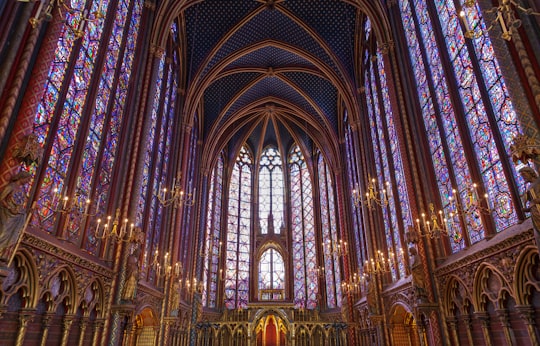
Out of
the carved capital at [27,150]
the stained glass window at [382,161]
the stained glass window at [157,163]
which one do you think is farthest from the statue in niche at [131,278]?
the stained glass window at [382,161]

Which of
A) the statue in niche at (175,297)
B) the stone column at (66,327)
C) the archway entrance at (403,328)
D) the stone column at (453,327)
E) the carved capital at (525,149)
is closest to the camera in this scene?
the carved capital at (525,149)

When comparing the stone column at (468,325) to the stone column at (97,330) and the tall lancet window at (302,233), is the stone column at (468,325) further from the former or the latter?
the tall lancet window at (302,233)

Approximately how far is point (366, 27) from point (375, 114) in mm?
5044

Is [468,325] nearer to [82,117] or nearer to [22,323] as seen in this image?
[22,323]

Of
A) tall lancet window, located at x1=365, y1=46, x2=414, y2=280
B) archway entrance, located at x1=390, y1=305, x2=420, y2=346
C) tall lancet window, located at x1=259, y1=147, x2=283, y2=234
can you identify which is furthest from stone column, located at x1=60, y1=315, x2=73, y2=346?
tall lancet window, located at x1=259, y1=147, x2=283, y2=234

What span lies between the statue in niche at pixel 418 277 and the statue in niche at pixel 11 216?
10.7m

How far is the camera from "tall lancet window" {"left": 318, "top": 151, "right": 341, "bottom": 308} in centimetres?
2541

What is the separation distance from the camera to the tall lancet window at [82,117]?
28.3 feet

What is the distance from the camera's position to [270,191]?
3238cm

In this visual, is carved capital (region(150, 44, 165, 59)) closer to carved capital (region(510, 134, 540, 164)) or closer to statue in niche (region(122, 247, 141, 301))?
statue in niche (region(122, 247, 141, 301))

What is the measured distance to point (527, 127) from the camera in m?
7.02

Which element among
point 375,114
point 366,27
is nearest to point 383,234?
point 375,114

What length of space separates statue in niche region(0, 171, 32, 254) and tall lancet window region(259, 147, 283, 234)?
24537 mm

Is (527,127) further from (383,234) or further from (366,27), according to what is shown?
(366,27)
